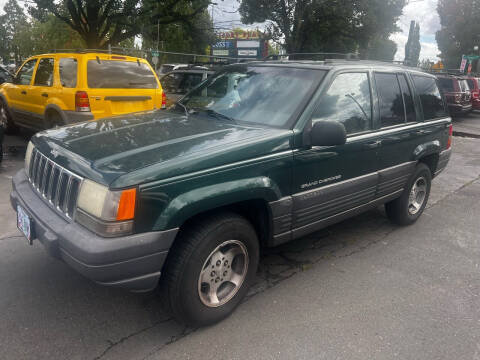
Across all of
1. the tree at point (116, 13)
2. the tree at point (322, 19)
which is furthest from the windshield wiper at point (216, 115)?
the tree at point (322, 19)

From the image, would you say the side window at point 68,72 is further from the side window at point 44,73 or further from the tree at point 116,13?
the tree at point 116,13

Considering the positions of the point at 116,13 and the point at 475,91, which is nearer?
the point at 116,13

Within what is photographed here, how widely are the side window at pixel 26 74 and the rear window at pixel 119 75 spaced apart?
186cm

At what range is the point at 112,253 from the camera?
2.26m

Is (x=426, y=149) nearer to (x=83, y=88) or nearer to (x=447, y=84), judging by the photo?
(x=83, y=88)

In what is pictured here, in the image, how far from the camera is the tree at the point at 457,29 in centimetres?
4500

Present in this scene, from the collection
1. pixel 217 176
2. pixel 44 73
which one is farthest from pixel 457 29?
pixel 217 176

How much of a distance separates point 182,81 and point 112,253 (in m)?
7.49

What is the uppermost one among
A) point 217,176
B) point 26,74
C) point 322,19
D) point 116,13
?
point 322,19

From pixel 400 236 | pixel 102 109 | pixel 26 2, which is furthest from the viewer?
pixel 26 2

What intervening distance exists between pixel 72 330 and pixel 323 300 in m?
1.82

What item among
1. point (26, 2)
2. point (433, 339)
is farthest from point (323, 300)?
point (26, 2)

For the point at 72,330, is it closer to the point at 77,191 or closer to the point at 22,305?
the point at 22,305

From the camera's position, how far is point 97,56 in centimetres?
673
